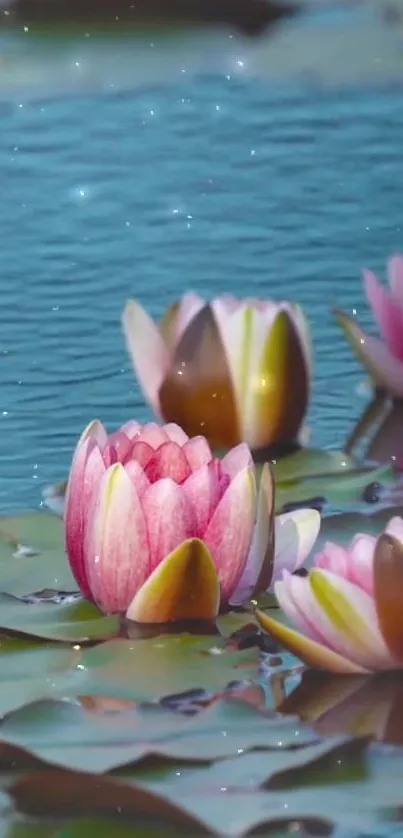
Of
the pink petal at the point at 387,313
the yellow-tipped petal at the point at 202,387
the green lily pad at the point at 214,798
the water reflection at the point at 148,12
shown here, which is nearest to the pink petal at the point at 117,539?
the green lily pad at the point at 214,798

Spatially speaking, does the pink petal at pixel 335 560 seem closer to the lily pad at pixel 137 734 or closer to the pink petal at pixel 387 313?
the lily pad at pixel 137 734

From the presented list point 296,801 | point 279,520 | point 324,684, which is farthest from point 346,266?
point 296,801

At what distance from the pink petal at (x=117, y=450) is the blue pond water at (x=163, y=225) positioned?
29 centimetres

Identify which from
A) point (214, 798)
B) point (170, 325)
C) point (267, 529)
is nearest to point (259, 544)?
point (267, 529)

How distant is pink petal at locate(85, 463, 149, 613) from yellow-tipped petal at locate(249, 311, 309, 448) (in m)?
0.46

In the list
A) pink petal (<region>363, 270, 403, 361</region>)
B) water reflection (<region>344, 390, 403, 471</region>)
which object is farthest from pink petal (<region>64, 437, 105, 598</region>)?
pink petal (<region>363, 270, 403, 361</region>)

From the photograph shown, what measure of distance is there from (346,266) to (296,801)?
5.06 feet

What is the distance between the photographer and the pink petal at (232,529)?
5.29 ft

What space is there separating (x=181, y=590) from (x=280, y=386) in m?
0.50

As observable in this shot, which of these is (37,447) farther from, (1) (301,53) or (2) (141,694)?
(1) (301,53)

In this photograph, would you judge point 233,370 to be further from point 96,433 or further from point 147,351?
point 96,433

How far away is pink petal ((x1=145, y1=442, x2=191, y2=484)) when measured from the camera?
1643 mm

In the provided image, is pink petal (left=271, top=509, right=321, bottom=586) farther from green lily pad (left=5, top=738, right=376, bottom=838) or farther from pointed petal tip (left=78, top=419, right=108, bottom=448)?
green lily pad (left=5, top=738, right=376, bottom=838)

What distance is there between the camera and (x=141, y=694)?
58.3 inches
